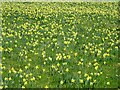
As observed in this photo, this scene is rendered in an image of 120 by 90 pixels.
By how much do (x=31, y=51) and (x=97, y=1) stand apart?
19.3 meters

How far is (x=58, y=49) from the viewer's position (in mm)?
14125

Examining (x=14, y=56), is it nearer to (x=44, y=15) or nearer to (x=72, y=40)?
(x=72, y=40)

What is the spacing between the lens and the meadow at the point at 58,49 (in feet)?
35.1

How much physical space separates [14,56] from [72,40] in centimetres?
387

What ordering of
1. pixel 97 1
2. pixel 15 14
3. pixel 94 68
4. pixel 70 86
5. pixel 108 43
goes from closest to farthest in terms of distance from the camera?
pixel 70 86
pixel 94 68
pixel 108 43
pixel 15 14
pixel 97 1

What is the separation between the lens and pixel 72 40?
15.8 metres

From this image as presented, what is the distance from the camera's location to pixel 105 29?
18672 mm

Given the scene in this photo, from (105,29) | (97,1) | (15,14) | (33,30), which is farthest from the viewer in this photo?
(97,1)

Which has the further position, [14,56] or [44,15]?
[44,15]

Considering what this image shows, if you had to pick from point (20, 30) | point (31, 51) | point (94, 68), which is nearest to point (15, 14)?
point (20, 30)

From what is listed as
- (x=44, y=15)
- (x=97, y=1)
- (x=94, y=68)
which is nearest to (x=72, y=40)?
(x=94, y=68)

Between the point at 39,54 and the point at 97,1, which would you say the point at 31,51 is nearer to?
the point at 39,54

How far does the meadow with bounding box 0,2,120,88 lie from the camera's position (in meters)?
10.7

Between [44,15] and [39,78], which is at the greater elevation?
[44,15]
